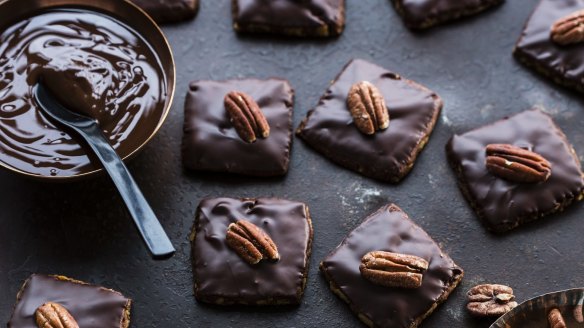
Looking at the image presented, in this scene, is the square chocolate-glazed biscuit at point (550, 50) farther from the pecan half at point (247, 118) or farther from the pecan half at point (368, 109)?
the pecan half at point (247, 118)

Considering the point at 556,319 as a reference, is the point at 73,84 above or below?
above

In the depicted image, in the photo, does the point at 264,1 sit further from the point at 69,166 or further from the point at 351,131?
the point at 69,166

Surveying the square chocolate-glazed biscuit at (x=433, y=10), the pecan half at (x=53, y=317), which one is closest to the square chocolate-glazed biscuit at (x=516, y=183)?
the square chocolate-glazed biscuit at (x=433, y=10)

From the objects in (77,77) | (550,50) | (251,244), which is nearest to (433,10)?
(550,50)

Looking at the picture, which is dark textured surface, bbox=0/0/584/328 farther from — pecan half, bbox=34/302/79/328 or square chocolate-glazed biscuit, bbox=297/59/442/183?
pecan half, bbox=34/302/79/328

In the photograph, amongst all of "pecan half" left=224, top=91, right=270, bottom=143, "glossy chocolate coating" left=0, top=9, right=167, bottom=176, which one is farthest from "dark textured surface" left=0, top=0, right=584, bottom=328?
"glossy chocolate coating" left=0, top=9, right=167, bottom=176

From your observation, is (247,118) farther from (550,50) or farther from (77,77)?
(550,50)

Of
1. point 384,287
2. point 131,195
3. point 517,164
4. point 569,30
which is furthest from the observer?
point 569,30
